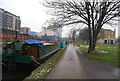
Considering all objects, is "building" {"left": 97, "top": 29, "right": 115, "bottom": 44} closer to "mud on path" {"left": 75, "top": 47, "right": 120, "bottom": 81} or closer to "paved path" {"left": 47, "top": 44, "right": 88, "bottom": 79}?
"mud on path" {"left": 75, "top": 47, "right": 120, "bottom": 81}

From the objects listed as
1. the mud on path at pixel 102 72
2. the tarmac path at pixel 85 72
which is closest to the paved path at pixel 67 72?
the tarmac path at pixel 85 72

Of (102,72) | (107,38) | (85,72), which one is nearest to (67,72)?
(85,72)

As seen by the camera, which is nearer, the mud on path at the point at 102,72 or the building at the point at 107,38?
the mud on path at the point at 102,72

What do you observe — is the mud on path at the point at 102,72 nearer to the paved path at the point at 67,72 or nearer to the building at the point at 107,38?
the paved path at the point at 67,72

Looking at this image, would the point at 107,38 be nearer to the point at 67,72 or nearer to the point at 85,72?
the point at 85,72

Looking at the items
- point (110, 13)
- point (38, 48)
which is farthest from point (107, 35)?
point (38, 48)

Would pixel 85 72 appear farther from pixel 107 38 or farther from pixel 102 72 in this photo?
pixel 107 38

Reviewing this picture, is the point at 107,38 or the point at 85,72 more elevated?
the point at 107,38

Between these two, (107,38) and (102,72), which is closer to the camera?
(102,72)

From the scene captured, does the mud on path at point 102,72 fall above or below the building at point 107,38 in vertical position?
below

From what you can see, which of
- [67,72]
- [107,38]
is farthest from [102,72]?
[107,38]

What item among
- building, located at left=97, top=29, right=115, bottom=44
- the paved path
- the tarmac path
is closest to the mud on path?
the tarmac path

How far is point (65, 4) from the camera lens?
14.4 meters

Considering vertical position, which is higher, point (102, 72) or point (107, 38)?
point (107, 38)
